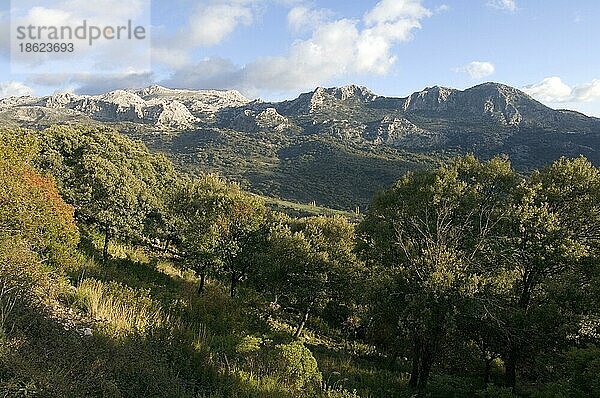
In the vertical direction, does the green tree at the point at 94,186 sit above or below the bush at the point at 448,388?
above

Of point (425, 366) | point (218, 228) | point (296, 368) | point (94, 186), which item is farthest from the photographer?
point (218, 228)

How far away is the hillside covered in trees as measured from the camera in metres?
7.80

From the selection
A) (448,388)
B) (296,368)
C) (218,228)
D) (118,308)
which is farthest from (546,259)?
(218,228)

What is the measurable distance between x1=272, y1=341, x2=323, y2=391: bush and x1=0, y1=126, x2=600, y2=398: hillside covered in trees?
50 millimetres

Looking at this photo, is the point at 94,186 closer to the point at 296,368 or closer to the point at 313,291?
the point at 313,291

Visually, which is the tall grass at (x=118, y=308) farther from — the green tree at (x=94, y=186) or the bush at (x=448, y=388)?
the green tree at (x=94, y=186)

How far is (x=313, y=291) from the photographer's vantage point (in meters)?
21.0

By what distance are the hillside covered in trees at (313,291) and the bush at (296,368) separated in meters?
0.05

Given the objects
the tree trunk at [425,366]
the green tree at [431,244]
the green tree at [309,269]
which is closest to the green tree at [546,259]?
the green tree at [431,244]

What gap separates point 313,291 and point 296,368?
40.1 ft

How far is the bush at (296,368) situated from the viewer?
8.80m

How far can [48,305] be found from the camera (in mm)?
8695

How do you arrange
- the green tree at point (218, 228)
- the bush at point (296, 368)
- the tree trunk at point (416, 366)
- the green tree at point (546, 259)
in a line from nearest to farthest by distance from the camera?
the bush at point (296, 368) < the green tree at point (546, 259) < the tree trunk at point (416, 366) < the green tree at point (218, 228)

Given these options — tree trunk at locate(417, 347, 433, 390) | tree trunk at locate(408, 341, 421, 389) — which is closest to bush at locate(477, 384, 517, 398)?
tree trunk at locate(417, 347, 433, 390)
